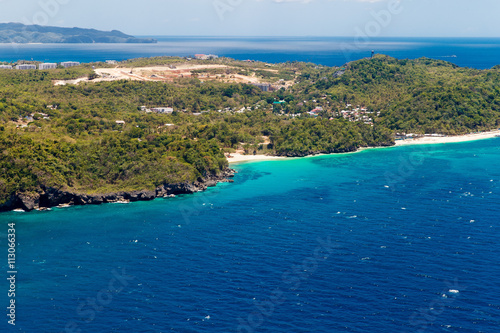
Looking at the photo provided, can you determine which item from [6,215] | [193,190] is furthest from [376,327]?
[6,215]

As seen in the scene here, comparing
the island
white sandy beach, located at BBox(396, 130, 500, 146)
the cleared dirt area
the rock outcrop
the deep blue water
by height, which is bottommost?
the deep blue water

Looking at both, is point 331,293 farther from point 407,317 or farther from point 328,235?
point 328,235

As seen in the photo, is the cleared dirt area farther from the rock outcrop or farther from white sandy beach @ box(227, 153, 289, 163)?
the rock outcrop

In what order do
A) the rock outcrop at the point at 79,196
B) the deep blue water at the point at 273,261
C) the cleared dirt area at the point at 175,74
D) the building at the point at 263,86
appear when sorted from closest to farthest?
1. the deep blue water at the point at 273,261
2. the rock outcrop at the point at 79,196
3. the cleared dirt area at the point at 175,74
4. the building at the point at 263,86

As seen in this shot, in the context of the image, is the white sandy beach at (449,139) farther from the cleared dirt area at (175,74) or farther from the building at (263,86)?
the cleared dirt area at (175,74)

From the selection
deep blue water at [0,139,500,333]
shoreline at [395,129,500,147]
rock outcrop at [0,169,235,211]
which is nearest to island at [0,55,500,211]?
rock outcrop at [0,169,235,211]

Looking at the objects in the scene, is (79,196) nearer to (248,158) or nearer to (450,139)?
(248,158)

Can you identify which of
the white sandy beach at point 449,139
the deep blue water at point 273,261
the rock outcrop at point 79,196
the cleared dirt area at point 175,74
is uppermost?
the cleared dirt area at point 175,74

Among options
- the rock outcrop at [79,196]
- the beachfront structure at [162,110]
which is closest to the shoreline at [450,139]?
the beachfront structure at [162,110]
